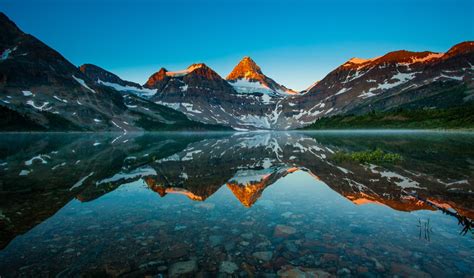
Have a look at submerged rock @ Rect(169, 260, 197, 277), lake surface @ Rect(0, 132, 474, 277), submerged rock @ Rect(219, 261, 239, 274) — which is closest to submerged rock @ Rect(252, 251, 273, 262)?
lake surface @ Rect(0, 132, 474, 277)

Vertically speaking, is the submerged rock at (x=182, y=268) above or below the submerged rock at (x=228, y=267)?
above

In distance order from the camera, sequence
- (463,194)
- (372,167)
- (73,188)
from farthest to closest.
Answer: (372,167), (73,188), (463,194)

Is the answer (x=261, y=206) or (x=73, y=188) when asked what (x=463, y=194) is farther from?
(x=73, y=188)

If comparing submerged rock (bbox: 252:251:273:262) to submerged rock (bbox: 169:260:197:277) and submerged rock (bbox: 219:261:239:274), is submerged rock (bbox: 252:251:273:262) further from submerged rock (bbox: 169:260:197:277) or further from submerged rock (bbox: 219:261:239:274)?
submerged rock (bbox: 169:260:197:277)

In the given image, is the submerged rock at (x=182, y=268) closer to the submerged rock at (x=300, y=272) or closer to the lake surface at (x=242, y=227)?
the lake surface at (x=242, y=227)

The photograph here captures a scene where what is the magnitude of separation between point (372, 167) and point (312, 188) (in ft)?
39.3

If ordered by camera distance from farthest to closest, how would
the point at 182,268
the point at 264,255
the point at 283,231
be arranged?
the point at 283,231 < the point at 264,255 < the point at 182,268

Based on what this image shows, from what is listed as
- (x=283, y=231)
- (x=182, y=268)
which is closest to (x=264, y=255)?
(x=283, y=231)

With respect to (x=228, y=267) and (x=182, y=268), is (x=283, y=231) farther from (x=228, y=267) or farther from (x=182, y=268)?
(x=182, y=268)

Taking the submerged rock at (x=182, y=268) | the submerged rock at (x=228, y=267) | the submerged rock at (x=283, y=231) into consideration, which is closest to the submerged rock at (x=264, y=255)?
the submerged rock at (x=228, y=267)

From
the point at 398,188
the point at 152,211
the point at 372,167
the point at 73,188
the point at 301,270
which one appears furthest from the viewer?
the point at 372,167

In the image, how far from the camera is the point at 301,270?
809 centimetres

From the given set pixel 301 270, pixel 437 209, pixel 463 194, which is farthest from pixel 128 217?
pixel 463 194

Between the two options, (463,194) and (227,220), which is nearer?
(227,220)
